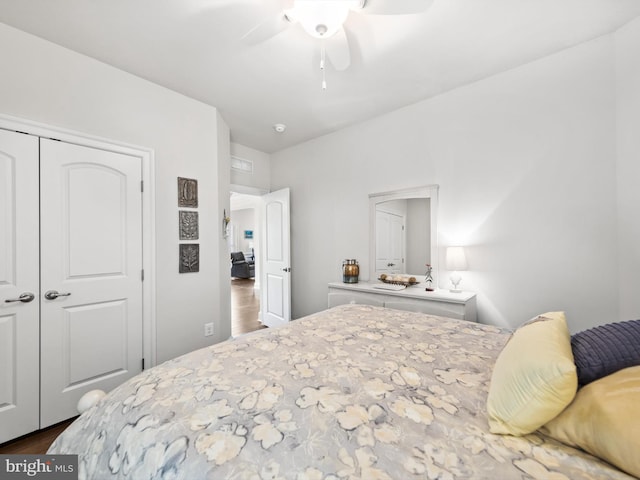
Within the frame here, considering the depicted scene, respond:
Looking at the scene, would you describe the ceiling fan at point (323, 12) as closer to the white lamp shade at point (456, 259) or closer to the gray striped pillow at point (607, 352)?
the gray striped pillow at point (607, 352)

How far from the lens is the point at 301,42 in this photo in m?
1.95

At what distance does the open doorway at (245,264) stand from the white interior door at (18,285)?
2179 mm

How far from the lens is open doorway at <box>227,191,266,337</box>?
4621 millimetres

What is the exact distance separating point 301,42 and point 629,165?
2.40 m

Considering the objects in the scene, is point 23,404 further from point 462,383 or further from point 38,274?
point 462,383

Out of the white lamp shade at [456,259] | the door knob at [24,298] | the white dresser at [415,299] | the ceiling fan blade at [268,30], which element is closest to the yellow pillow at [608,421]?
the white dresser at [415,299]

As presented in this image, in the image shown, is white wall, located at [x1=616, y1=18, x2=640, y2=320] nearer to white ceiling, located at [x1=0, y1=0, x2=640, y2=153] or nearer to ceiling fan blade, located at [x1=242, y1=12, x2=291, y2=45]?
white ceiling, located at [x1=0, y1=0, x2=640, y2=153]

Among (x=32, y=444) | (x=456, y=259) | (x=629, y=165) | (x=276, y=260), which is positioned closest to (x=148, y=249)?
(x=32, y=444)

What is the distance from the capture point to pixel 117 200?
2.19 m

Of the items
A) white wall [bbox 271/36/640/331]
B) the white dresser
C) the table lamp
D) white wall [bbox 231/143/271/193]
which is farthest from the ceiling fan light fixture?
white wall [bbox 231/143/271/193]

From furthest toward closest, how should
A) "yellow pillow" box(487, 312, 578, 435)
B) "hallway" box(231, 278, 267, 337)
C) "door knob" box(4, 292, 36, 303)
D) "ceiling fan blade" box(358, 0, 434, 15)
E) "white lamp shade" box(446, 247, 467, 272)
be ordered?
"hallway" box(231, 278, 267, 337) < "white lamp shade" box(446, 247, 467, 272) < "door knob" box(4, 292, 36, 303) < "ceiling fan blade" box(358, 0, 434, 15) < "yellow pillow" box(487, 312, 578, 435)

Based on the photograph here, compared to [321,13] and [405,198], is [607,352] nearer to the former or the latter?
[321,13]

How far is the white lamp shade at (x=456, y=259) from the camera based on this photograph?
94.4 inches

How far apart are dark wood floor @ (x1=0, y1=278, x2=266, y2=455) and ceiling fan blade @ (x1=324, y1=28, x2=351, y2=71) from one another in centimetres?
318
